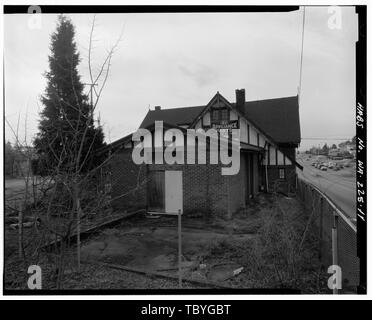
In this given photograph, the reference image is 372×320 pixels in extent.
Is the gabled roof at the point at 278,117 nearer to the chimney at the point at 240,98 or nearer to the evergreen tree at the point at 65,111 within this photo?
the chimney at the point at 240,98

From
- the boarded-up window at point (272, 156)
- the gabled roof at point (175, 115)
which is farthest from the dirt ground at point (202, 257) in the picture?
the gabled roof at point (175, 115)

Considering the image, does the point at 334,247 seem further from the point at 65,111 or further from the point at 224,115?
the point at 224,115

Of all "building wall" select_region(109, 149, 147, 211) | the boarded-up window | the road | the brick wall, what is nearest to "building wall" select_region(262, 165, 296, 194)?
the boarded-up window

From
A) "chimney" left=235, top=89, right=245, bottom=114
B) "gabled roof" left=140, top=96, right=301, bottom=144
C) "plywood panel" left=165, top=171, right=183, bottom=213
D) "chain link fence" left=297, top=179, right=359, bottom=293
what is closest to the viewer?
"chain link fence" left=297, top=179, right=359, bottom=293

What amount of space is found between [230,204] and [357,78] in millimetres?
7572

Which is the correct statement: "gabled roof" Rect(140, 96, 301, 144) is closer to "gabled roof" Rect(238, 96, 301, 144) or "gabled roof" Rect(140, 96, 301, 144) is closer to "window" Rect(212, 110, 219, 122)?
"gabled roof" Rect(238, 96, 301, 144)

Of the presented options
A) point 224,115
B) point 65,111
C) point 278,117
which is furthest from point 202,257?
point 278,117

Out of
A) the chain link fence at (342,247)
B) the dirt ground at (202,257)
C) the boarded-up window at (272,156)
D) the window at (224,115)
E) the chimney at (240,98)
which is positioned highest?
the chimney at (240,98)

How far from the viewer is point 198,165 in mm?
9844

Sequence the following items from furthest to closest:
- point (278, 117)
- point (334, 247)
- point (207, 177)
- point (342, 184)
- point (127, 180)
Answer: point (278, 117)
point (127, 180)
point (207, 177)
point (342, 184)
point (334, 247)

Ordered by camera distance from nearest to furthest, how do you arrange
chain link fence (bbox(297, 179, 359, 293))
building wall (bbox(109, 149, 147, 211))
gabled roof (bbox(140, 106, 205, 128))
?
chain link fence (bbox(297, 179, 359, 293)) < building wall (bbox(109, 149, 147, 211)) < gabled roof (bbox(140, 106, 205, 128))

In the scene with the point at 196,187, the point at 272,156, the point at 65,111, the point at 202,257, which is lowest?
the point at 202,257

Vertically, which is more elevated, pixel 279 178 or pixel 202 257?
pixel 279 178
